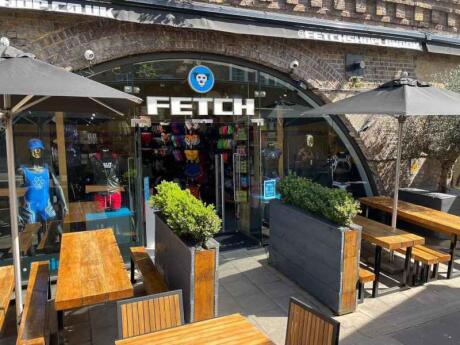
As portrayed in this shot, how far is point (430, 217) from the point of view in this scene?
5168 millimetres

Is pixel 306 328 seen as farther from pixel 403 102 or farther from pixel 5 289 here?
pixel 403 102

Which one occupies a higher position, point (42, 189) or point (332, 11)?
point (332, 11)

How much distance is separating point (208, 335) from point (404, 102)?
11.0 feet

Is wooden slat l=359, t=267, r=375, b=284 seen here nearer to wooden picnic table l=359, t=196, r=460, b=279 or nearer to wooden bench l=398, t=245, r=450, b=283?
wooden bench l=398, t=245, r=450, b=283

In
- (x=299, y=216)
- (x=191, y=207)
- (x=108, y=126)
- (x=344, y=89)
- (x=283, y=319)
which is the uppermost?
(x=344, y=89)

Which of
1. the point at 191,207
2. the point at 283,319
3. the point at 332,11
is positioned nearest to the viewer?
the point at 191,207

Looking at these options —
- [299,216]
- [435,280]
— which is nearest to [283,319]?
[299,216]

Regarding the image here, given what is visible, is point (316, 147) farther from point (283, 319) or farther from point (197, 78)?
point (283, 319)

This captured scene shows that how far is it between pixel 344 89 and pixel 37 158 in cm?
500

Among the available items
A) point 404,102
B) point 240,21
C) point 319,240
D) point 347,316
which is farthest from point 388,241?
point 240,21

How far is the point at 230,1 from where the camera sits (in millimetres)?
5547

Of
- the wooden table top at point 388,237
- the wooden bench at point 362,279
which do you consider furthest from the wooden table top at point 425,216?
the wooden bench at point 362,279

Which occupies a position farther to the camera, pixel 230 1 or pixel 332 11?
pixel 332 11

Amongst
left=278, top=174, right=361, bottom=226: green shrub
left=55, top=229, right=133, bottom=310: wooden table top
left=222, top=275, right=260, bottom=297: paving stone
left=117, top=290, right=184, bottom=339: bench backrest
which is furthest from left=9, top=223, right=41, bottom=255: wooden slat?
left=278, top=174, right=361, bottom=226: green shrub
